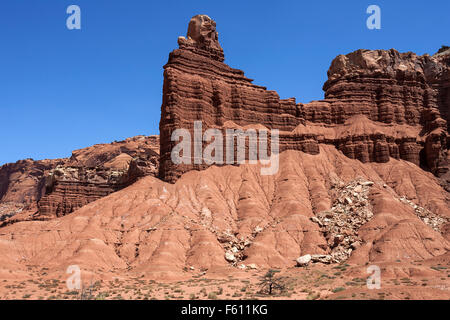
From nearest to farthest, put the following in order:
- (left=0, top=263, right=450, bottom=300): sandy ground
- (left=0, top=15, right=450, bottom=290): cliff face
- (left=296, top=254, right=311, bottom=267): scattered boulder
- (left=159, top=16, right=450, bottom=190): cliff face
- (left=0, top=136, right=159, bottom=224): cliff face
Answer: (left=0, top=263, right=450, bottom=300): sandy ground < (left=296, top=254, right=311, bottom=267): scattered boulder < (left=0, top=15, right=450, bottom=290): cliff face < (left=159, top=16, right=450, bottom=190): cliff face < (left=0, top=136, right=159, bottom=224): cliff face

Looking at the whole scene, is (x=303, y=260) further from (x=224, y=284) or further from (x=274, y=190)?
(x=274, y=190)

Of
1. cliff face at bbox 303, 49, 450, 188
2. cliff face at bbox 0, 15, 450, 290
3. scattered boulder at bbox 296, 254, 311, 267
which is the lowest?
scattered boulder at bbox 296, 254, 311, 267

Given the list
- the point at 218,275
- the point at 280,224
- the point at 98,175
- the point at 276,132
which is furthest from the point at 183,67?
the point at 218,275

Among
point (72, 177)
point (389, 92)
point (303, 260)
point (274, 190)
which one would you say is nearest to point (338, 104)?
point (389, 92)

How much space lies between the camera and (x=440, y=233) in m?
57.3

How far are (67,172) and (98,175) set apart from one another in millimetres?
5338

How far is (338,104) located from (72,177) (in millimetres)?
50199

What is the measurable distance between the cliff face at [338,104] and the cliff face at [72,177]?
11897 mm

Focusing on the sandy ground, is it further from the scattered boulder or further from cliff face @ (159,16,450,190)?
cliff face @ (159,16,450,190)

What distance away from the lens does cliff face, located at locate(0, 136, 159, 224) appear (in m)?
75.4

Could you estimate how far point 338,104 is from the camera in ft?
283

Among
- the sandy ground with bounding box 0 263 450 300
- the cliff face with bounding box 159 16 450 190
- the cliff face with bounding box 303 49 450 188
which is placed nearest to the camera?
the sandy ground with bounding box 0 263 450 300

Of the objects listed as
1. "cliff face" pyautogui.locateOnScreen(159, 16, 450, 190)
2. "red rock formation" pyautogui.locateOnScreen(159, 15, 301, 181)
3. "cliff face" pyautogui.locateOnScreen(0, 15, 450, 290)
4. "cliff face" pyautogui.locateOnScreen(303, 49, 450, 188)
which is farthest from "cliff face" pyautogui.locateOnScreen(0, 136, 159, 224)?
"cliff face" pyautogui.locateOnScreen(303, 49, 450, 188)

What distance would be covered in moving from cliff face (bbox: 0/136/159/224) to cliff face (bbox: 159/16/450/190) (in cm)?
1190
